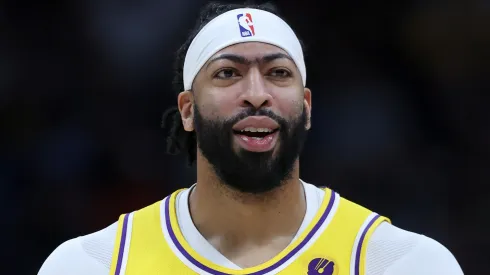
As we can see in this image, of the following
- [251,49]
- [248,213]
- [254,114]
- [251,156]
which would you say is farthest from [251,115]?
[248,213]

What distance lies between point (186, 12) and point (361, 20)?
1123 mm

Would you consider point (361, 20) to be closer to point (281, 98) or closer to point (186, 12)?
point (186, 12)

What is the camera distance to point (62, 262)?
3.09 meters

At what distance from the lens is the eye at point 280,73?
10.0 feet

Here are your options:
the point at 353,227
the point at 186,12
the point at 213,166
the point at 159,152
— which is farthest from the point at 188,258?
the point at 186,12

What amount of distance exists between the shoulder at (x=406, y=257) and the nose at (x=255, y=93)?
606 mm

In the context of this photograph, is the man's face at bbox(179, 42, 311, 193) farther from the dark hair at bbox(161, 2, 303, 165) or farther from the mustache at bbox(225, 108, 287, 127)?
the dark hair at bbox(161, 2, 303, 165)

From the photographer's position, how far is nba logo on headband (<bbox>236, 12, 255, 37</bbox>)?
312cm

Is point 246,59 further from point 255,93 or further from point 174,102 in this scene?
point 174,102

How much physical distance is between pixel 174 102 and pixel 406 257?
8.95 ft

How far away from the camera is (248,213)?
309 centimetres

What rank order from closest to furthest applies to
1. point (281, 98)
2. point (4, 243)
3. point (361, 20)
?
point (281, 98) → point (4, 243) → point (361, 20)

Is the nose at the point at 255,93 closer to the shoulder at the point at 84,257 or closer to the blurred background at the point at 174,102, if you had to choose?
the shoulder at the point at 84,257

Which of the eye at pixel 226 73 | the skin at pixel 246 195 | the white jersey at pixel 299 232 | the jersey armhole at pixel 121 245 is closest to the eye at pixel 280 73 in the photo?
the skin at pixel 246 195
